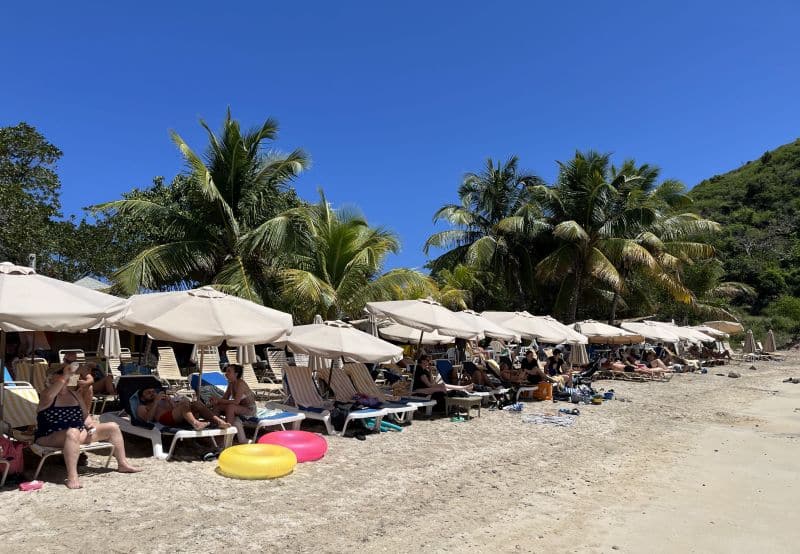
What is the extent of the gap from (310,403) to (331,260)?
8606mm

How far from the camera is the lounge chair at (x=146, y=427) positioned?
631 centimetres

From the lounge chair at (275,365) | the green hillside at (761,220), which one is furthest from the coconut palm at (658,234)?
the green hillside at (761,220)

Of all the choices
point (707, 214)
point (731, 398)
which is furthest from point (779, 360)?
point (707, 214)

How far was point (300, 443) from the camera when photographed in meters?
6.69

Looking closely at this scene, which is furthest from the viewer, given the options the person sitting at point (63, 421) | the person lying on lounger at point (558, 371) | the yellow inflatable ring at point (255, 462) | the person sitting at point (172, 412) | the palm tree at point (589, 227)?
the palm tree at point (589, 227)

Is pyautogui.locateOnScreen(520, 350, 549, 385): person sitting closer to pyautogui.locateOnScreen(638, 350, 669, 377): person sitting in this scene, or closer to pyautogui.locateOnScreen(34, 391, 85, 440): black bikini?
pyautogui.locateOnScreen(638, 350, 669, 377): person sitting

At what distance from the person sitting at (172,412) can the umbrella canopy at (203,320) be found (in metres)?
0.80

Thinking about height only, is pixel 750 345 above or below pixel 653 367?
above

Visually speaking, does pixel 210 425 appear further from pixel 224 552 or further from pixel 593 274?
pixel 593 274

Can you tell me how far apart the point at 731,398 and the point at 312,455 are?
13.2m

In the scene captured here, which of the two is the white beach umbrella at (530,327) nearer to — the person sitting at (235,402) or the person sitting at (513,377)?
the person sitting at (513,377)

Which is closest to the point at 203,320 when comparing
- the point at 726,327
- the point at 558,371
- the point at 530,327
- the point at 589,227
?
the point at 530,327

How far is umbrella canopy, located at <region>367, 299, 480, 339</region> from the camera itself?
9.43 m

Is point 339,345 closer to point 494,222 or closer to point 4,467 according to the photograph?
point 4,467
